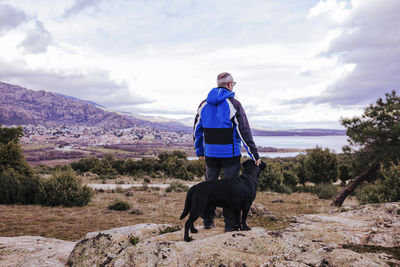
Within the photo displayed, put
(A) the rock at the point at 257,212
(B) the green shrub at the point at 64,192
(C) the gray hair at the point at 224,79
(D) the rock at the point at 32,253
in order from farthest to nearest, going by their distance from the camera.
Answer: (B) the green shrub at the point at 64,192
(A) the rock at the point at 257,212
(C) the gray hair at the point at 224,79
(D) the rock at the point at 32,253

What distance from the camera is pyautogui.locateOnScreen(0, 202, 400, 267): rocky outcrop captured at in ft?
10.9

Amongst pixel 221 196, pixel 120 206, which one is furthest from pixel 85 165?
pixel 221 196

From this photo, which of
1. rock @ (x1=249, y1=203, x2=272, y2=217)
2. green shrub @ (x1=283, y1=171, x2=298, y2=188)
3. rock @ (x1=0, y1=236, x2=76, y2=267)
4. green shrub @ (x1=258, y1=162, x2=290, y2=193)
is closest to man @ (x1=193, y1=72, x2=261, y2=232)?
rock @ (x1=0, y1=236, x2=76, y2=267)

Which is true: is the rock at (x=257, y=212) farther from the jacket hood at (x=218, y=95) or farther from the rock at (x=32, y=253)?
the jacket hood at (x=218, y=95)

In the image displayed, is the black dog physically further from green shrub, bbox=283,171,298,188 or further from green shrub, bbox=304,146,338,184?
green shrub, bbox=283,171,298,188

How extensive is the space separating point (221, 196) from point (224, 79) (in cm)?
191

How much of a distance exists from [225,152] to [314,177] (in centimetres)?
2974

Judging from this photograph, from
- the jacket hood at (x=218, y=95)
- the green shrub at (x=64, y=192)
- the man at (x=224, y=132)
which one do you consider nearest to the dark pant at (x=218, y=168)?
the man at (x=224, y=132)

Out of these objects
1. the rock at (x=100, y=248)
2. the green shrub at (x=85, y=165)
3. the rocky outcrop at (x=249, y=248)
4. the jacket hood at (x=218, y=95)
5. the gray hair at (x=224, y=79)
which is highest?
the gray hair at (x=224, y=79)

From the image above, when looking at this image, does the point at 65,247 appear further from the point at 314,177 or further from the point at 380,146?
the point at 314,177

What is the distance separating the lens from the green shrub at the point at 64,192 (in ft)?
46.9

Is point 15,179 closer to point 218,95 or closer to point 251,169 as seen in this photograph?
point 218,95

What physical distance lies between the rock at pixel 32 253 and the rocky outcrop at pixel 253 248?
0.05 m

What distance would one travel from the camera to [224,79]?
459cm
